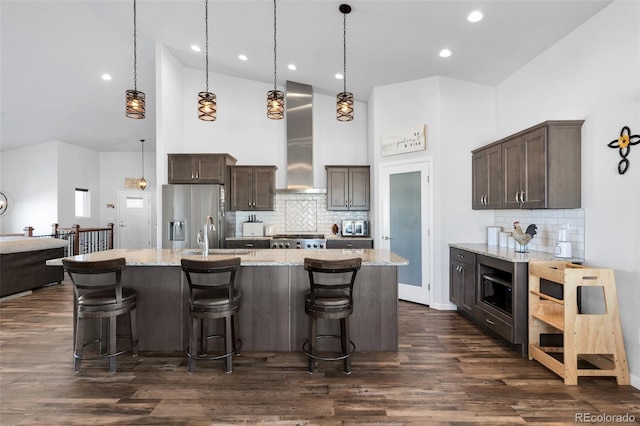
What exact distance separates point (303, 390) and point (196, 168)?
425cm

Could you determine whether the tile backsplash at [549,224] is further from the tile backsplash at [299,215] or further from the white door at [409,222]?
the tile backsplash at [299,215]

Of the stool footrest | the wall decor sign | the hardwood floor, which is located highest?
the wall decor sign

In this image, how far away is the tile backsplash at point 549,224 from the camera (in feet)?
10.5

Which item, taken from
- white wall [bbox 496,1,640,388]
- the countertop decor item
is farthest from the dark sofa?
the countertop decor item

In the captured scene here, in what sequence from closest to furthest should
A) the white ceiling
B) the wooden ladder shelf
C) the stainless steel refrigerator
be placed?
1. the wooden ladder shelf
2. the white ceiling
3. the stainless steel refrigerator

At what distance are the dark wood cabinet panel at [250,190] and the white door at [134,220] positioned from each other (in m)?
5.39

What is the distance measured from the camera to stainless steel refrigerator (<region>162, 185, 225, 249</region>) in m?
5.42

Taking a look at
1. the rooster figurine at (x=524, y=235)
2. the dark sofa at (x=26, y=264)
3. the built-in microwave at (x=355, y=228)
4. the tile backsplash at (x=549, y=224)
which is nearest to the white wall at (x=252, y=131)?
the built-in microwave at (x=355, y=228)

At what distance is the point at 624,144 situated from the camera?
2.69m

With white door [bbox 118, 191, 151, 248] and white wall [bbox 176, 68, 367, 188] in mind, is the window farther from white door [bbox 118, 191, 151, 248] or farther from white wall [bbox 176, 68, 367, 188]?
white wall [bbox 176, 68, 367, 188]

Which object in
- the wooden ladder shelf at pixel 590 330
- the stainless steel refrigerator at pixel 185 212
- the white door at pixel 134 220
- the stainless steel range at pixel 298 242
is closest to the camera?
the wooden ladder shelf at pixel 590 330

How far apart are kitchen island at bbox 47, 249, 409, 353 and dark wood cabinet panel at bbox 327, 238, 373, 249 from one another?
7.89ft

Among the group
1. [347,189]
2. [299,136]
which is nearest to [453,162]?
[347,189]

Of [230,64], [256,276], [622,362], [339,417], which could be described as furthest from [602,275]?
[230,64]
